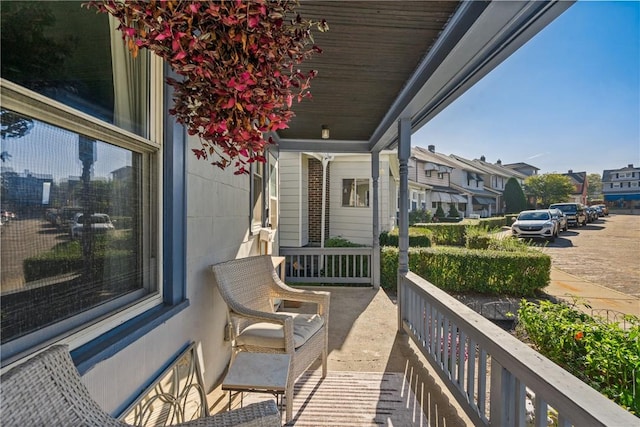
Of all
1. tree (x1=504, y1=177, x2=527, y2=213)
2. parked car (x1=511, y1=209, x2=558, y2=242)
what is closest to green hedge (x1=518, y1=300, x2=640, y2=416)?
parked car (x1=511, y1=209, x2=558, y2=242)

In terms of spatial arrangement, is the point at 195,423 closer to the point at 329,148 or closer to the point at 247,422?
the point at 247,422

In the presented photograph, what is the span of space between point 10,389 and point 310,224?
7888mm

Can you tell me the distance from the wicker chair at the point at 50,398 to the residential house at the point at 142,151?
155 millimetres

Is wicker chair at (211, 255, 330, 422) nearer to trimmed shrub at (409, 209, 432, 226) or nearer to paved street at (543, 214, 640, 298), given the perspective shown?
A: paved street at (543, 214, 640, 298)

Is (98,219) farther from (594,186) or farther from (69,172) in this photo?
(594,186)

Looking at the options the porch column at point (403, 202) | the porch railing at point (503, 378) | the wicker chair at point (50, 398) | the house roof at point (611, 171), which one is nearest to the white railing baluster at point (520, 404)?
the porch railing at point (503, 378)

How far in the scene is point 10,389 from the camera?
75 cm

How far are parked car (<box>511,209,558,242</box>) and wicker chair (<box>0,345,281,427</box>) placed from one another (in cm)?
364

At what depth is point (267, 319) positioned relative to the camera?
7.33 ft

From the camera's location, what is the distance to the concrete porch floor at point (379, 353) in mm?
2328

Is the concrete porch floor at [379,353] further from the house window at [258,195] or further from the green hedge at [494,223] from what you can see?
the green hedge at [494,223]

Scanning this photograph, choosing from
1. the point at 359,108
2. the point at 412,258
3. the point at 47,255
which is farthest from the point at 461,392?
the point at 412,258

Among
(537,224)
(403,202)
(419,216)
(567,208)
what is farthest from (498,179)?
(419,216)

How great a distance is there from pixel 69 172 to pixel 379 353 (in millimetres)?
3065
